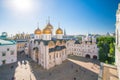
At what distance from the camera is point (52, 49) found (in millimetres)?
30938

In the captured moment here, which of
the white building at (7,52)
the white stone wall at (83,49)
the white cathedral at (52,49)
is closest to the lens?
the white cathedral at (52,49)

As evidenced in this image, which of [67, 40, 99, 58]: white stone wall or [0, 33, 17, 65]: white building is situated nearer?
[0, 33, 17, 65]: white building

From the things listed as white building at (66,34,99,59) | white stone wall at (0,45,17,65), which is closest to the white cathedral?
white building at (66,34,99,59)

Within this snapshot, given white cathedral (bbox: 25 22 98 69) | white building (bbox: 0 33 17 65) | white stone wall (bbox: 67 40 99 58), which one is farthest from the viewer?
white stone wall (bbox: 67 40 99 58)

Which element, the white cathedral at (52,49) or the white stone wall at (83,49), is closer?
the white cathedral at (52,49)

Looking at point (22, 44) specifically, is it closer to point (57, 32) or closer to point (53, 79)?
point (57, 32)

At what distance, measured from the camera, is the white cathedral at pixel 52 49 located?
2908 centimetres

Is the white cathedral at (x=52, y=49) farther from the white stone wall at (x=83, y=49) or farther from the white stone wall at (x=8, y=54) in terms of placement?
the white stone wall at (x=8, y=54)

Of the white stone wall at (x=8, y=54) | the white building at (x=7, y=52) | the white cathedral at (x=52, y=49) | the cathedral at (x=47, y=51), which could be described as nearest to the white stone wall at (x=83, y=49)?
the white cathedral at (x=52, y=49)

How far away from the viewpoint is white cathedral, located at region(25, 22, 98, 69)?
29078 millimetres

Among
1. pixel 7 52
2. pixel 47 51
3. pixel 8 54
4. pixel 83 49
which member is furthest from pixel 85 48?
pixel 7 52

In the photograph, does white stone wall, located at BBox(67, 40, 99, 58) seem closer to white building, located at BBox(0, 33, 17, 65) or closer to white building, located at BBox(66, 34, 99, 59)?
white building, located at BBox(66, 34, 99, 59)

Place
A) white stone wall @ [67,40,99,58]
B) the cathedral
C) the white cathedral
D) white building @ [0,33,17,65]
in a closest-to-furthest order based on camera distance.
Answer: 1. the cathedral
2. the white cathedral
3. white building @ [0,33,17,65]
4. white stone wall @ [67,40,99,58]

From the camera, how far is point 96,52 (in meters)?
41.4
